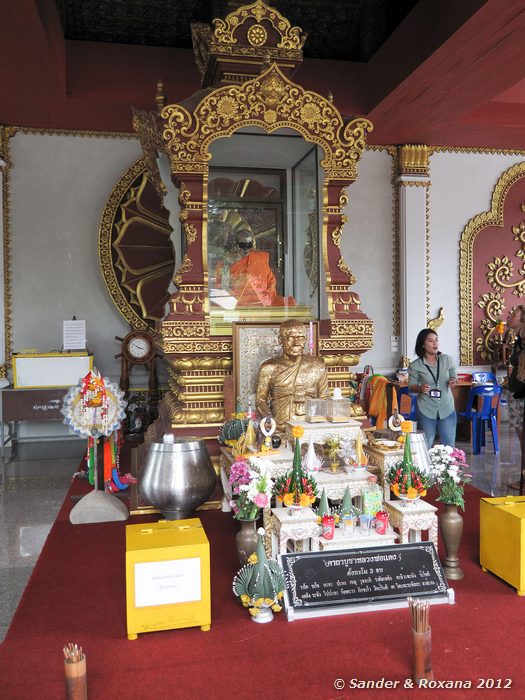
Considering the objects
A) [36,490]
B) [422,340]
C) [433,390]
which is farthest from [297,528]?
[36,490]

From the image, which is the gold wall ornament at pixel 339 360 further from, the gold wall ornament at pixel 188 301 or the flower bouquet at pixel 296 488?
the flower bouquet at pixel 296 488

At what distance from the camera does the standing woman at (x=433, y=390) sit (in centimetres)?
543

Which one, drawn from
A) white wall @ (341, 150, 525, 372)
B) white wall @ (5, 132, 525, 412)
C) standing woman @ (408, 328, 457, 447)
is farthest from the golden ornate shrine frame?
white wall @ (341, 150, 525, 372)

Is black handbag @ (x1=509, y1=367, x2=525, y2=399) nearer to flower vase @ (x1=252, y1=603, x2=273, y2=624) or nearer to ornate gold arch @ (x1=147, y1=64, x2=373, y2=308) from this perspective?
ornate gold arch @ (x1=147, y1=64, x2=373, y2=308)

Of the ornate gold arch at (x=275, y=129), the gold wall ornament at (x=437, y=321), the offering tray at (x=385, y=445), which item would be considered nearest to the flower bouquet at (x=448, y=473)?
the offering tray at (x=385, y=445)

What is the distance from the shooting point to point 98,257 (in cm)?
764

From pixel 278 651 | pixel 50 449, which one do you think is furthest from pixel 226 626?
pixel 50 449

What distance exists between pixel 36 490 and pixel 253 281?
2.66 metres

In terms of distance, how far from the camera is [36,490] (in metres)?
5.48

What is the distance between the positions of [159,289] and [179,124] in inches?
130

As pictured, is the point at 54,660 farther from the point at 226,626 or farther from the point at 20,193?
the point at 20,193

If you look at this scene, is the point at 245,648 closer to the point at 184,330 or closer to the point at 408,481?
the point at 408,481

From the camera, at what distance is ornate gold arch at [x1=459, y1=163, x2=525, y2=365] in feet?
28.1

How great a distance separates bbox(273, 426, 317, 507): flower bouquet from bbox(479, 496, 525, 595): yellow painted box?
907mm
